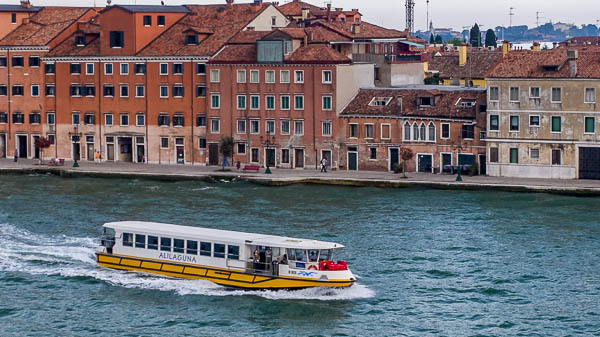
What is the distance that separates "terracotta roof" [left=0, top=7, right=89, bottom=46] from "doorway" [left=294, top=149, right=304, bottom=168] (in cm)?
2342

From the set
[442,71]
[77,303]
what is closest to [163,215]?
[77,303]

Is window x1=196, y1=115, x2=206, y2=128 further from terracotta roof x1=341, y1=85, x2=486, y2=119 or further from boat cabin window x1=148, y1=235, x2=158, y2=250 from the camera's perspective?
boat cabin window x1=148, y1=235, x2=158, y2=250

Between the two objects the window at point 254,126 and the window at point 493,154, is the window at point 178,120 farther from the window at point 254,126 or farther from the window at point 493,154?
the window at point 493,154

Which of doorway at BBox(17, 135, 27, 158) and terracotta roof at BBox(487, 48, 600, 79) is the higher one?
terracotta roof at BBox(487, 48, 600, 79)

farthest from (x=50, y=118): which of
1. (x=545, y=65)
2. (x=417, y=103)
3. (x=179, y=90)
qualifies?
(x=545, y=65)

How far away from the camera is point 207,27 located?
101m

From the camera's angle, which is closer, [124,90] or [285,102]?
[285,102]

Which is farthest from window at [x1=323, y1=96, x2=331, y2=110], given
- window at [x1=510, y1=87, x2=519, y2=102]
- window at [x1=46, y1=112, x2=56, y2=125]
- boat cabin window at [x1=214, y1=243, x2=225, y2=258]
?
boat cabin window at [x1=214, y1=243, x2=225, y2=258]

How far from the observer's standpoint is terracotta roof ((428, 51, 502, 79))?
11481 cm

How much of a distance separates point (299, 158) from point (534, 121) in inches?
694

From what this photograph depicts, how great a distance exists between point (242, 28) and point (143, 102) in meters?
9.39

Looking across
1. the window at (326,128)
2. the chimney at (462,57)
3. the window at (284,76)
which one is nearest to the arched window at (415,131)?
the window at (326,128)

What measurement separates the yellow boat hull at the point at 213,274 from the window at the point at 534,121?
111 feet

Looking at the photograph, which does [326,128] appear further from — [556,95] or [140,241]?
[140,241]
